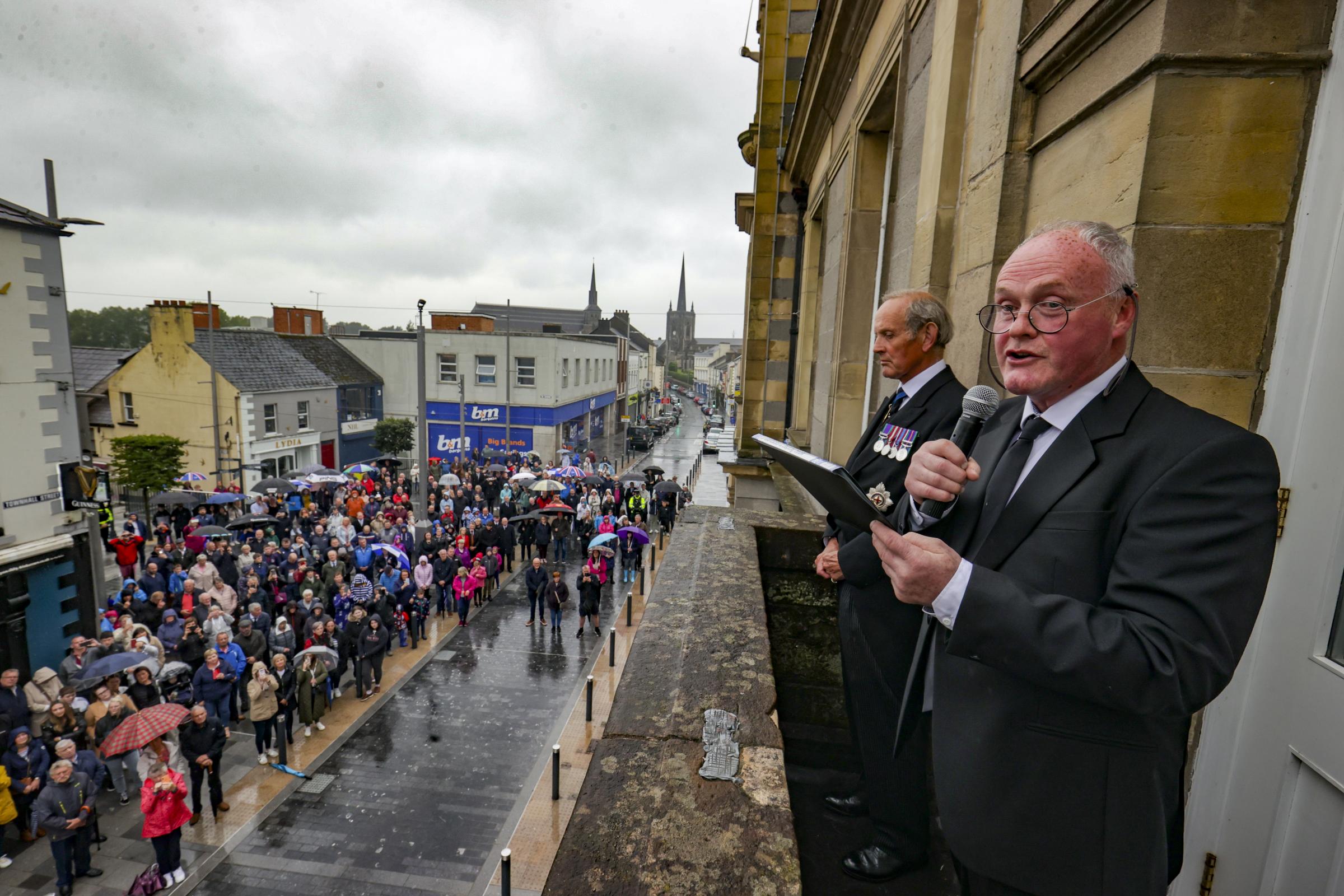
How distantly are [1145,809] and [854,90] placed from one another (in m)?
8.49

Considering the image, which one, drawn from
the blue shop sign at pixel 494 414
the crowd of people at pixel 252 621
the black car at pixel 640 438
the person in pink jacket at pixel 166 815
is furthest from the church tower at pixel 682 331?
the person in pink jacket at pixel 166 815

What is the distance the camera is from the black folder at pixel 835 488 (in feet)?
5.42

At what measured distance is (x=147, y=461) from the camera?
71.8 feet

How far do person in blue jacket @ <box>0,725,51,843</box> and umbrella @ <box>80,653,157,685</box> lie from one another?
0.92m

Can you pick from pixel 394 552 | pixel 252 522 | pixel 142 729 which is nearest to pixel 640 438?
pixel 252 522

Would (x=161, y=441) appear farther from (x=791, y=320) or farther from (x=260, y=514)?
(x=791, y=320)

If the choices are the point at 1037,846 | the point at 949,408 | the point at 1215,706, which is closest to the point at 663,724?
the point at 1037,846

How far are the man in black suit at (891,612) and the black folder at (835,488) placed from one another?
85 cm

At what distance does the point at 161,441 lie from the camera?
2216 cm

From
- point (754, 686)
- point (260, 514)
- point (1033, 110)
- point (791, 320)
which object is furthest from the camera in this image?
point (260, 514)

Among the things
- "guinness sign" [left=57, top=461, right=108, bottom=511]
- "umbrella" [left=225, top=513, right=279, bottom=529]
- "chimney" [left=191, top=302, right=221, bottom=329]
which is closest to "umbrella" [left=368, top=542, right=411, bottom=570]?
"umbrella" [left=225, top=513, right=279, bottom=529]

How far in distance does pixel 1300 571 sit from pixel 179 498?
921 inches

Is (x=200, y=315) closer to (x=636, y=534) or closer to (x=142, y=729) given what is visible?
(x=636, y=534)

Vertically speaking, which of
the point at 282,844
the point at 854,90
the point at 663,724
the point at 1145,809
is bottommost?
the point at 282,844
